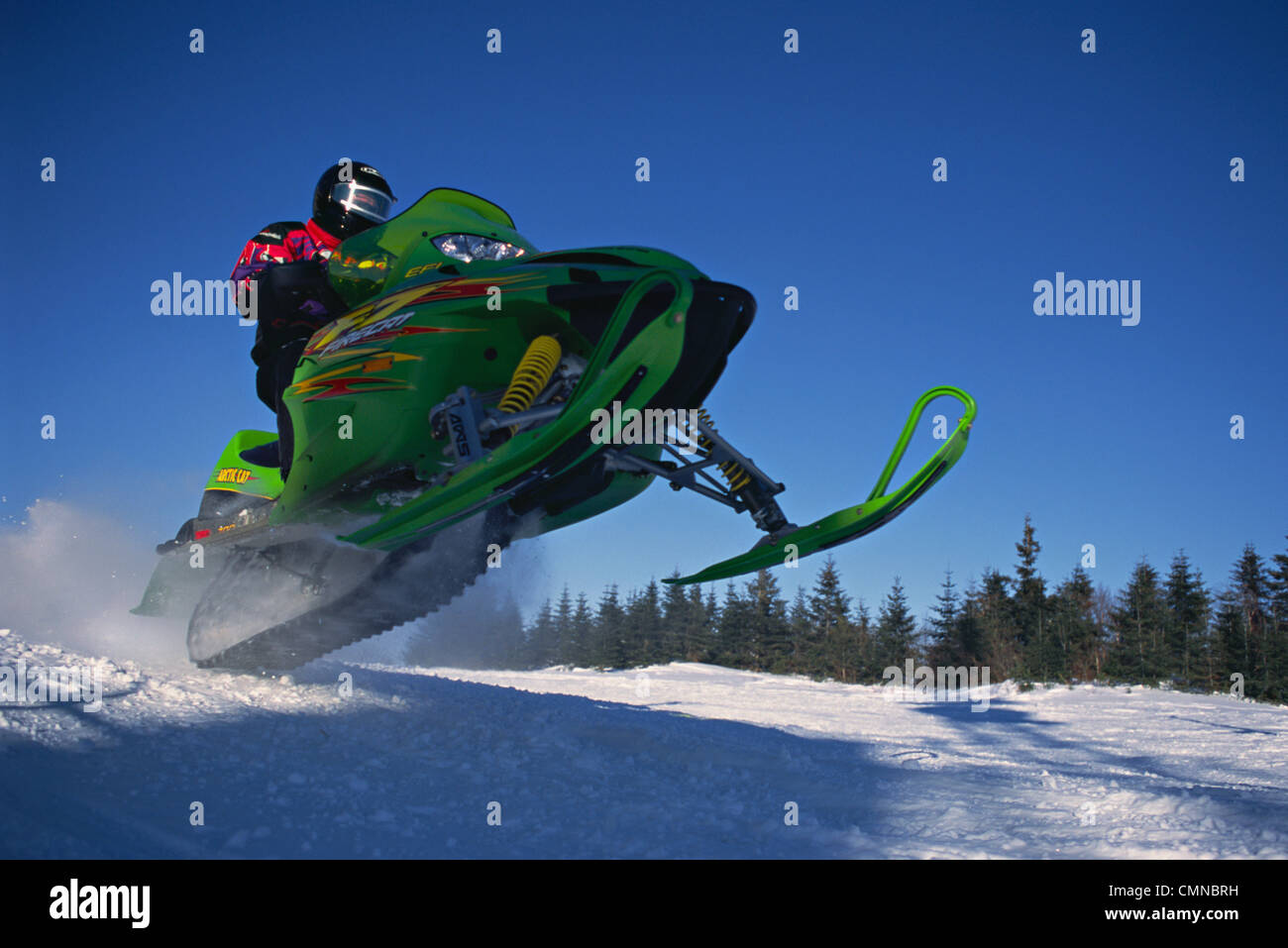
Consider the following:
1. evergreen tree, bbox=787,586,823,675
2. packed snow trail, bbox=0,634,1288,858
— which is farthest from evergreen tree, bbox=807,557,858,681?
packed snow trail, bbox=0,634,1288,858

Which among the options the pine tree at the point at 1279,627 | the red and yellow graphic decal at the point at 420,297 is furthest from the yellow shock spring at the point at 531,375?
the pine tree at the point at 1279,627

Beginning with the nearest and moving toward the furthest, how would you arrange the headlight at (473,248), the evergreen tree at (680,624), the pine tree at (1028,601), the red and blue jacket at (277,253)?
the headlight at (473,248)
the red and blue jacket at (277,253)
the pine tree at (1028,601)
the evergreen tree at (680,624)

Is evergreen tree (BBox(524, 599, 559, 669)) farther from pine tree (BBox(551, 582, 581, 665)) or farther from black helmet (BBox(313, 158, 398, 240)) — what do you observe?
black helmet (BBox(313, 158, 398, 240))

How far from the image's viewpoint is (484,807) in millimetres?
2666

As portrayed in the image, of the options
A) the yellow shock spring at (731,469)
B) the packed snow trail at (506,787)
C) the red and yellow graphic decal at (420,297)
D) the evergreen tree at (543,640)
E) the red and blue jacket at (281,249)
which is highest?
the red and blue jacket at (281,249)

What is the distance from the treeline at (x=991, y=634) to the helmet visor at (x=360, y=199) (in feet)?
55.2

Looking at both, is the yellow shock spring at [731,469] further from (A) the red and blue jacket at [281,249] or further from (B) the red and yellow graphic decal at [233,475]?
(B) the red and yellow graphic decal at [233,475]

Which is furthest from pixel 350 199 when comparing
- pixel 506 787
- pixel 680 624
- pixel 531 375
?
pixel 680 624

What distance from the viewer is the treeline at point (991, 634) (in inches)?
987

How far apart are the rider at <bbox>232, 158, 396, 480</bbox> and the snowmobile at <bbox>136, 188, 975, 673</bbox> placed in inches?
16.0

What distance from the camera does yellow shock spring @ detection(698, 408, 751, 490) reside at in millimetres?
4191

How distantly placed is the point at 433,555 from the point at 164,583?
284cm

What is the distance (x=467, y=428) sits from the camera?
3613mm
